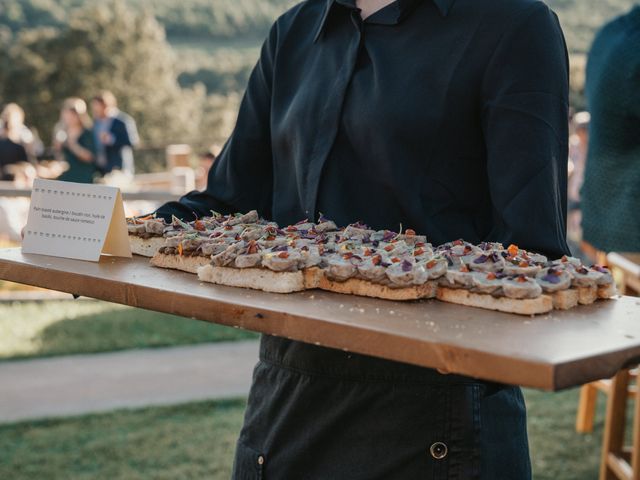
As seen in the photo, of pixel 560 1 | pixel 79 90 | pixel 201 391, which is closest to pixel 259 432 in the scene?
pixel 201 391

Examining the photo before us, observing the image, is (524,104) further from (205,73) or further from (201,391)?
(205,73)

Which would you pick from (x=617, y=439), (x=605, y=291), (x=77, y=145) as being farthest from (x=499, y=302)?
(x=77, y=145)

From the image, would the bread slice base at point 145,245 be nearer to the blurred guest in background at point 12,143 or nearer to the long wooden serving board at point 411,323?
the long wooden serving board at point 411,323

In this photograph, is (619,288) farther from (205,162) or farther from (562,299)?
(205,162)

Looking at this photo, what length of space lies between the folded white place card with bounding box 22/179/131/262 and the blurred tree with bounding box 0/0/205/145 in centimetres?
2338

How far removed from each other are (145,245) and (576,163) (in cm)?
665

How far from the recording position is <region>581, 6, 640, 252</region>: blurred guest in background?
11.8 feet

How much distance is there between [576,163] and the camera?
802cm

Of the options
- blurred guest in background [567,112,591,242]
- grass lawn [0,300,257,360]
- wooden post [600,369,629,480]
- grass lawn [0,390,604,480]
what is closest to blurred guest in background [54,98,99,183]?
grass lawn [0,300,257,360]

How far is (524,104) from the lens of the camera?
163 centimetres

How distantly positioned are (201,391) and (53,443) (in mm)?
982

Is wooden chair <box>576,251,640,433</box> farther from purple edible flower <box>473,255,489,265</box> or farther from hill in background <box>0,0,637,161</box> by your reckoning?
hill in background <box>0,0,637,161</box>

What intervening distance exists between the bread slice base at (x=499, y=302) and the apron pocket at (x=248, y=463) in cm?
54

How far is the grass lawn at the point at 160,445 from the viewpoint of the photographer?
3963 mm
